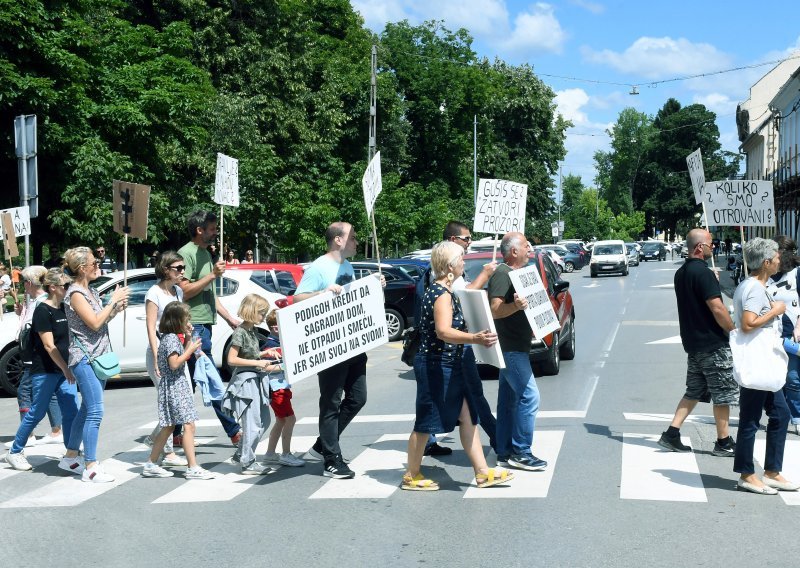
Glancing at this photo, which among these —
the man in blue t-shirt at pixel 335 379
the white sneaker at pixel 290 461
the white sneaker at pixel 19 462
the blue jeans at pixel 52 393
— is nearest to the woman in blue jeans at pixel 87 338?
the blue jeans at pixel 52 393

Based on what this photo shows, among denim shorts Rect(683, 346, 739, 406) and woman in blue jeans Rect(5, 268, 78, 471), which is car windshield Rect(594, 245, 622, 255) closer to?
denim shorts Rect(683, 346, 739, 406)

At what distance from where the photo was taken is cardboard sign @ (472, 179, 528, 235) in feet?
39.0

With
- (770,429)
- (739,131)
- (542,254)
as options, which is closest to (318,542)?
(770,429)

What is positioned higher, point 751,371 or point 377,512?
point 751,371

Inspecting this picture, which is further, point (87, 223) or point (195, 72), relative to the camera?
point (195, 72)

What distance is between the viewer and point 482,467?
24.4 feet

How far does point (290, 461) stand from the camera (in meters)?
8.57

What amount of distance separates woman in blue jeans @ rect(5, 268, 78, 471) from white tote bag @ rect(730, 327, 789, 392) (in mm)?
4889

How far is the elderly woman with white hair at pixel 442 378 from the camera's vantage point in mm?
7336

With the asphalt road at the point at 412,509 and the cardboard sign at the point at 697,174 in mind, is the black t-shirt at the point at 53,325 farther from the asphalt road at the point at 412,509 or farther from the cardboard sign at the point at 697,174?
the cardboard sign at the point at 697,174

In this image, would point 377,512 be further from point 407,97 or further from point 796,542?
point 407,97

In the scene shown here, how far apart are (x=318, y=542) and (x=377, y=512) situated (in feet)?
2.62

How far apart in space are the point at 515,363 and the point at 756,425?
178 cm

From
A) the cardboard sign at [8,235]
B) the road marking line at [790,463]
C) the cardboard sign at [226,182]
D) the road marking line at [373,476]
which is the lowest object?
the road marking line at [373,476]
